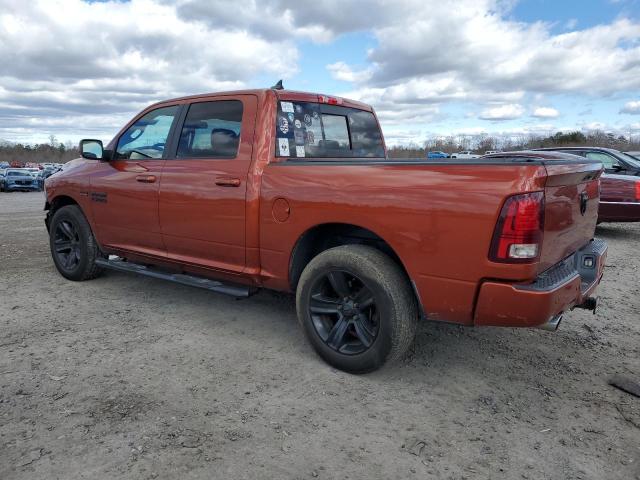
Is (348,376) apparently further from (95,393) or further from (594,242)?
(594,242)

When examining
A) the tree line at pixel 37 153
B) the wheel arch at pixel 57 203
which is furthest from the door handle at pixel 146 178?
the tree line at pixel 37 153

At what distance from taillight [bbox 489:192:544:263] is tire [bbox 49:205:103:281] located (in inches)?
167

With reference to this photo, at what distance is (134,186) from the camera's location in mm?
4484

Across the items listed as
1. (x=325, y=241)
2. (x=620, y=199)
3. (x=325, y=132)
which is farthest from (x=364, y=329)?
(x=620, y=199)

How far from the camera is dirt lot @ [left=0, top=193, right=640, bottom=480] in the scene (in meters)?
2.39

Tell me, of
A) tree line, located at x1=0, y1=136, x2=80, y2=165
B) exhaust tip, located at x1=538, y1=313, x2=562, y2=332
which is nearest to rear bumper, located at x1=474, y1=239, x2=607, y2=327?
exhaust tip, located at x1=538, y1=313, x2=562, y2=332

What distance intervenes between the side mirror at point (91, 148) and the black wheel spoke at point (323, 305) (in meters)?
2.87

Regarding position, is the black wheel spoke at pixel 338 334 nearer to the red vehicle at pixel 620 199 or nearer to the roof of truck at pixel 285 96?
the roof of truck at pixel 285 96

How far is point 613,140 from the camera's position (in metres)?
44.9

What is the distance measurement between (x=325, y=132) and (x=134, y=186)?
1.81 m

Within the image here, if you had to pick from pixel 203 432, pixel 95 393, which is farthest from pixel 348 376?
pixel 95 393

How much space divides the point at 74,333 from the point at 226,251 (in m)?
1.40

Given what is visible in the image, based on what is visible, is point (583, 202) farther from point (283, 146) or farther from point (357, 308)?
point (283, 146)

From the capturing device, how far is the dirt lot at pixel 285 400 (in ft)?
7.84
